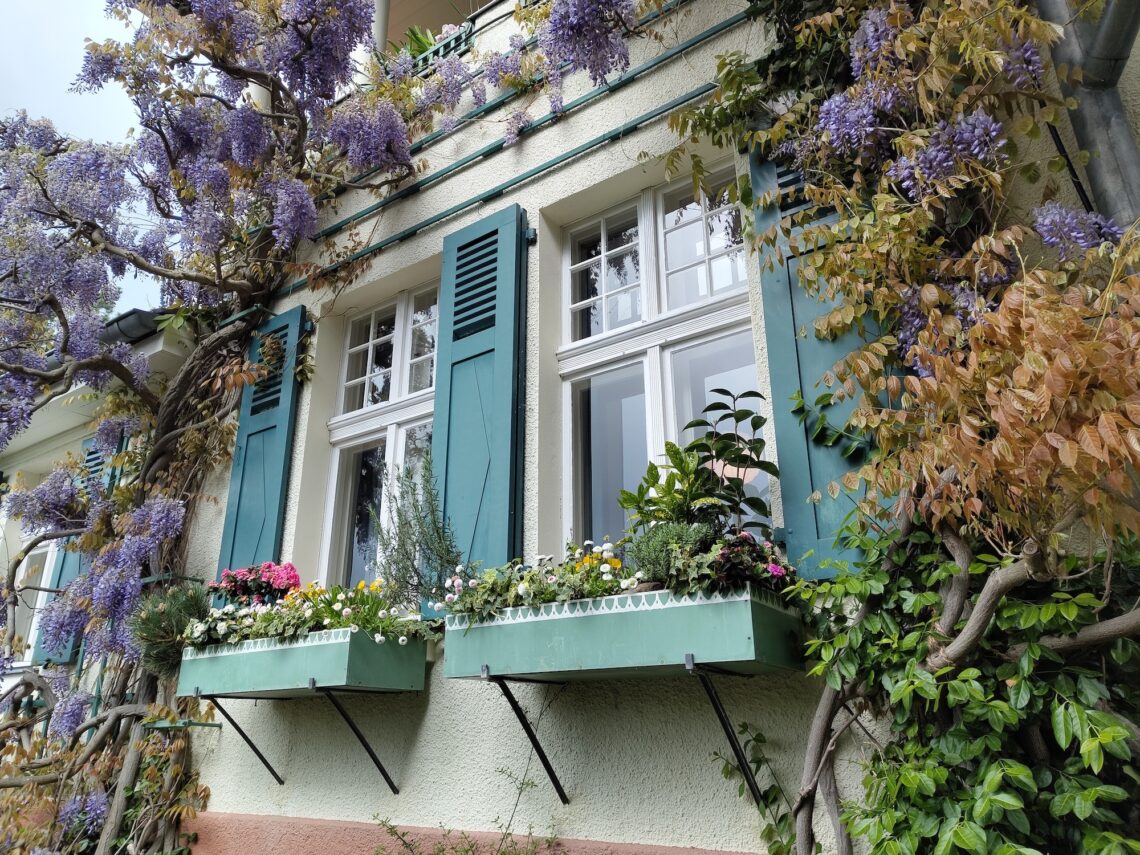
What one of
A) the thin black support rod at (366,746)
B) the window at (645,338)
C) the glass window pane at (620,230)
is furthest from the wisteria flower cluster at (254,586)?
the glass window pane at (620,230)

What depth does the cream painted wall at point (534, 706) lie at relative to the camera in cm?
253

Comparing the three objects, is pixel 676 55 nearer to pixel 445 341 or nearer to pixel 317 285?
pixel 445 341

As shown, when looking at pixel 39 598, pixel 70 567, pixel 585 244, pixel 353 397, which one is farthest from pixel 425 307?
pixel 39 598

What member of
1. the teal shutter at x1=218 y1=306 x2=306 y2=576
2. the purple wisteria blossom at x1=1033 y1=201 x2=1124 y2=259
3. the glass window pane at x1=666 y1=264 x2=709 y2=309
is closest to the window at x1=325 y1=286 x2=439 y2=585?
the teal shutter at x1=218 y1=306 x2=306 y2=576

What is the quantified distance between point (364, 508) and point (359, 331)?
1091 millimetres

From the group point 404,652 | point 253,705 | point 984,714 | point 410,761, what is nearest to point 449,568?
point 404,652

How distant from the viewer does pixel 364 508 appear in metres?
4.29

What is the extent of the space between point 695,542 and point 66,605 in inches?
154

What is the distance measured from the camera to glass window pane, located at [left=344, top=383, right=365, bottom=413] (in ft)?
14.9

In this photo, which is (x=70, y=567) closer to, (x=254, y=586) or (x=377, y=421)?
(x=254, y=586)

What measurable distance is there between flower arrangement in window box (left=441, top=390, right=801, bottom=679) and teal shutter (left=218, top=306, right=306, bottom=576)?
171 centimetres

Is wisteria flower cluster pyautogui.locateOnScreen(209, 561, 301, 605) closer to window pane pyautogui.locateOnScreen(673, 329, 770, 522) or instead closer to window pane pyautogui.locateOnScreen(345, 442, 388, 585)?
window pane pyautogui.locateOnScreen(345, 442, 388, 585)

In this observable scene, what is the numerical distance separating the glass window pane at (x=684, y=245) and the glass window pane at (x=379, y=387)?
171 centimetres

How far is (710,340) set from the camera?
327 cm
